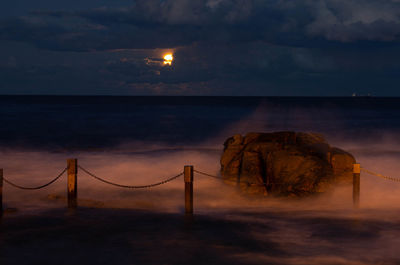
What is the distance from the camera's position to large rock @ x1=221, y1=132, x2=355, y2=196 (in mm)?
15984

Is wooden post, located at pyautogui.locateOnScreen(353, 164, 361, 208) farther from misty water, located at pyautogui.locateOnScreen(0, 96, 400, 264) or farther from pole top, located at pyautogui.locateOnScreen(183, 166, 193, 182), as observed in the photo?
pole top, located at pyautogui.locateOnScreen(183, 166, 193, 182)

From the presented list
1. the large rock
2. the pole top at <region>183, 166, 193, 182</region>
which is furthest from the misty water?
the pole top at <region>183, 166, 193, 182</region>

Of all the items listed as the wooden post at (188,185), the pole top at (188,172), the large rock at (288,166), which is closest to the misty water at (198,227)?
the wooden post at (188,185)

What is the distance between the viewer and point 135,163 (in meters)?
26.8

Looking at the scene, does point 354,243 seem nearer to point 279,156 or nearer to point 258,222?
point 258,222

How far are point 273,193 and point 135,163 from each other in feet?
39.6

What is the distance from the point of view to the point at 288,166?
1650cm

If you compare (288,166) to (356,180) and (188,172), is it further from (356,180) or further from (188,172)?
(188,172)

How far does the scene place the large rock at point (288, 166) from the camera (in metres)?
16.0

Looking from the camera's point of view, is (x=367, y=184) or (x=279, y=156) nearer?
(x=279, y=156)

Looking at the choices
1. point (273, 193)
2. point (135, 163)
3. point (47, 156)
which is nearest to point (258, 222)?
point (273, 193)

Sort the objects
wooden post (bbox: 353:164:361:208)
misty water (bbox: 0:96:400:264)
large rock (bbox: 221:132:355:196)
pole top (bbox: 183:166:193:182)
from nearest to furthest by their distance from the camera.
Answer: misty water (bbox: 0:96:400:264) < pole top (bbox: 183:166:193:182) < wooden post (bbox: 353:164:361:208) < large rock (bbox: 221:132:355:196)

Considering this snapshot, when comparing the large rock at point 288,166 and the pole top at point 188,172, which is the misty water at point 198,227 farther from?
the pole top at point 188,172

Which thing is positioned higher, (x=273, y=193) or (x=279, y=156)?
(x=279, y=156)
